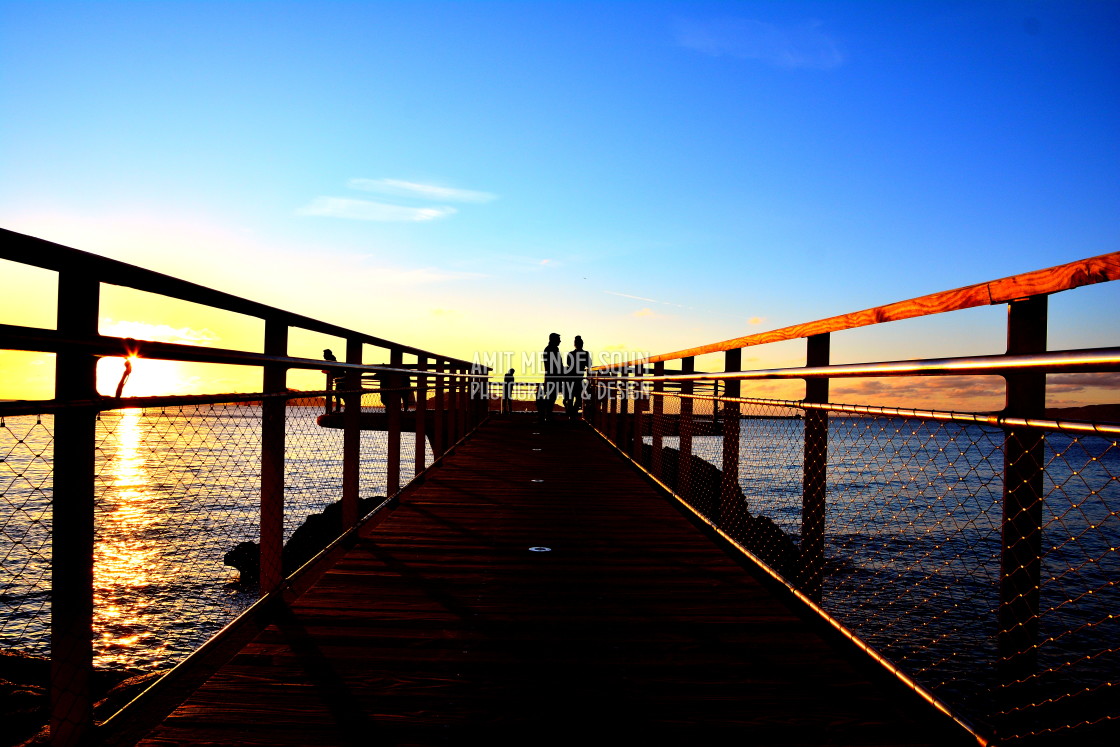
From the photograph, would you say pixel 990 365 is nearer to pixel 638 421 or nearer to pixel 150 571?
pixel 638 421

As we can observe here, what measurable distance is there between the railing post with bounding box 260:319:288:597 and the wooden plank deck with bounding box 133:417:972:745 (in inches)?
8.6

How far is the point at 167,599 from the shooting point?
1214 centimetres

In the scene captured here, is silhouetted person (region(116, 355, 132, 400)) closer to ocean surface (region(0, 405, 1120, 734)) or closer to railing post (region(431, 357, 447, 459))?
ocean surface (region(0, 405, 1120, 734))

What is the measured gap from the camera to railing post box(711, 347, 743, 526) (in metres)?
3.97

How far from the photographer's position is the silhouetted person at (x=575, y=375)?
14.3 m

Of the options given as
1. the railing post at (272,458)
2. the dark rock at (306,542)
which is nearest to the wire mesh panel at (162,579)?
the dark rock at (306,542)

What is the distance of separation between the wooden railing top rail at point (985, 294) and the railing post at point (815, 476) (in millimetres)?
228

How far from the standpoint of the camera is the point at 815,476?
2.98 metres

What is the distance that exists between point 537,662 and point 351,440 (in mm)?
1706

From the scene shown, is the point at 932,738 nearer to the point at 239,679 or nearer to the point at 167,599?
the point at 239,679

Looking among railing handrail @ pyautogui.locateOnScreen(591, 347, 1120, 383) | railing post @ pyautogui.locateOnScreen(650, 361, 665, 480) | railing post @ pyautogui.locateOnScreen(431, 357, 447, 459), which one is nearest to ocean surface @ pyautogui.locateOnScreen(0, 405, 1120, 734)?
railing handrail @ pyautogui.locateOnScreen(591, 347, 1120, 383)

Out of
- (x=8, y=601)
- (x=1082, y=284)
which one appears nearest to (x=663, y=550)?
(x=1082, y=284)

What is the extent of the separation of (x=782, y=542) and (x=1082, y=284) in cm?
934

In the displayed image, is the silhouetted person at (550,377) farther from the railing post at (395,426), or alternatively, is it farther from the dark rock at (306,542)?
the railing post at (395,426)
